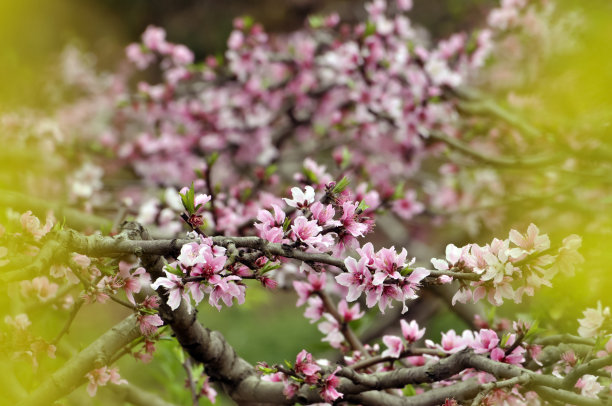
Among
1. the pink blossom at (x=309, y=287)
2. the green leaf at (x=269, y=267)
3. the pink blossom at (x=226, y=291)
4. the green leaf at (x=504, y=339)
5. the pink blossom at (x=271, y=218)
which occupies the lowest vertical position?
the pink blossom at (x=226, y=291)

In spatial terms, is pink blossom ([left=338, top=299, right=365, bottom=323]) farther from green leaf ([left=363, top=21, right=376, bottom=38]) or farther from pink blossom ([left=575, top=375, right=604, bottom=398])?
green leaf ([left=363, top=21, right=376, bottom=38])

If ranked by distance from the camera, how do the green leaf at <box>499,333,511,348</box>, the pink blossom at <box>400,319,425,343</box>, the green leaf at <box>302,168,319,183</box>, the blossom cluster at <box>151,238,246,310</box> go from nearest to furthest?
1. the blossom cluster at <box>151,238,246,310</box>
2. the green leaf at <box>499,333,511,348</box>
3. the pink blossom at <box>400,319,425,343</box>
4. the green leaf at <box>302,168,319,183</box>

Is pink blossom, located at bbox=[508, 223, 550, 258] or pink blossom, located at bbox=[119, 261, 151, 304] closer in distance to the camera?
pink blossom, located at bbox=[508, 223, 550, 258]

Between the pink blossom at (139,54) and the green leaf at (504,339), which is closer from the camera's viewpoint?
the green leaf at (504,339)

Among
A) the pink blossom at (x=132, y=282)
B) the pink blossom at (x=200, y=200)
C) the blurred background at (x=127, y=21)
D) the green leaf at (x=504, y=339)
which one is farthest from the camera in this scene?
the blurred background at (x=127, y=21)

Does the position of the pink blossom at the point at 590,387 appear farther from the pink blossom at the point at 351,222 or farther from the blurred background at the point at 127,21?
the blurred background at the point at 127,21

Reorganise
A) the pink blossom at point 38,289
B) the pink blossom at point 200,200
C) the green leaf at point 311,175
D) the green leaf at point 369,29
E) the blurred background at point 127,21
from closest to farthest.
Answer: the pink blossom at point 200,200
the pink blossom at point 38,289
the green leaf at point 311,175
the green leaf at point 369,29
the blurred background at point 127,21

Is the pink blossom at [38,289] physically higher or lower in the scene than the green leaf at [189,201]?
higher

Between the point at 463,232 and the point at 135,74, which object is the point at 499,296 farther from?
the point at 135,74

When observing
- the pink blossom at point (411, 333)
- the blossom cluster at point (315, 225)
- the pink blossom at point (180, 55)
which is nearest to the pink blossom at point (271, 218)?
the blossom cluster at point (315, 225)

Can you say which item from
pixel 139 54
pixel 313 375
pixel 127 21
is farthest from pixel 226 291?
pixel 127 21

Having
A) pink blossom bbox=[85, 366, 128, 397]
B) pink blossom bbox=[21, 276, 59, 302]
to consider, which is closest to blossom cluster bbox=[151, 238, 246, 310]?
pink blossom bbox=[85, 366, 128, 397]

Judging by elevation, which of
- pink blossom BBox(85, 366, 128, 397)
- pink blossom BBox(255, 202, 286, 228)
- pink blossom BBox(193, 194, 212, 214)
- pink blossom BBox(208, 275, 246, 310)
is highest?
pink blossom BBox(193, 194, 212, 214)

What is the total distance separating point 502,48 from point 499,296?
314 inches
